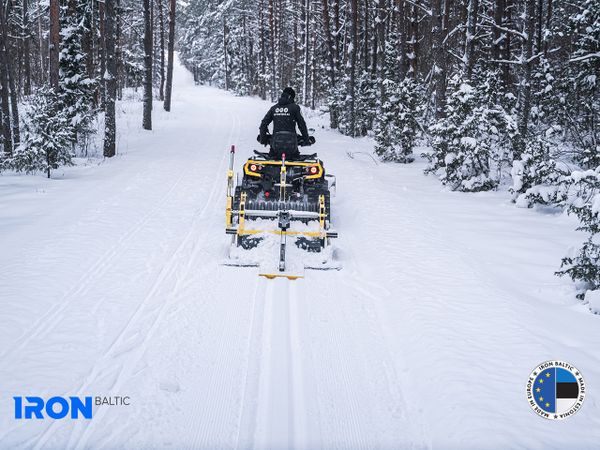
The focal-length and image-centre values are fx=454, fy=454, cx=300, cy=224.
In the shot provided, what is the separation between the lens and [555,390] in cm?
406

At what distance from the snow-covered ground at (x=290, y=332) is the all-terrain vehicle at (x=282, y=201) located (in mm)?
560

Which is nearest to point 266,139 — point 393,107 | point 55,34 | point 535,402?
point 535,402

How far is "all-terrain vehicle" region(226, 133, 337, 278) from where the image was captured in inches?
296

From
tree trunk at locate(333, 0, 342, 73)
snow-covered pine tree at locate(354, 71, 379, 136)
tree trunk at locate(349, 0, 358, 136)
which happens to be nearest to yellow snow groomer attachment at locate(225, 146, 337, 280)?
tree trunk at locate(349, 0, 358, 136)

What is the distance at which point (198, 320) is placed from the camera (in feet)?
17.2

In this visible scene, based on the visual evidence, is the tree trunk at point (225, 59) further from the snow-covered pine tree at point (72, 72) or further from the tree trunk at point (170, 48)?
the snow-covered pine tree at point (72, 72)

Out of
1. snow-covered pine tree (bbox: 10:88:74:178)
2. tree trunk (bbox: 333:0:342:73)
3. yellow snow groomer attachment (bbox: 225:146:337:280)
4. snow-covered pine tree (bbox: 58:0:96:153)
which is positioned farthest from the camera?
tree trunk (bbox: 333:0:342:73)

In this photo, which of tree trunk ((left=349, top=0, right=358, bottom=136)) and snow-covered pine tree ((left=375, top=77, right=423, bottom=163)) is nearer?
snow-covered pine tree ((left=375, top=77, right=423, bottom=163))

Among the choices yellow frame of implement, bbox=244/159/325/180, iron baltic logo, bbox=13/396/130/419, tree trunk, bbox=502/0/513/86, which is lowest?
iron baltic logo, bbox=13/396/130/419

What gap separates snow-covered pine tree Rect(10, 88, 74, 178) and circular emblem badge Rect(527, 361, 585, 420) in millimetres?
12846

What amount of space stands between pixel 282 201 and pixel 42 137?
324 inches

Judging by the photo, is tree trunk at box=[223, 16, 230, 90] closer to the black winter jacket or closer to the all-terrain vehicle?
the all-terrain vehicle

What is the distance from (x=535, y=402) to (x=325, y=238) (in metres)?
4.18

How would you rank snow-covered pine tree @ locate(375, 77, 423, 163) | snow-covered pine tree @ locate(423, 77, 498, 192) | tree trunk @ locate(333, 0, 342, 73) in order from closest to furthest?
snow-covered pine tree @ locate(423, 77, 498, 192) < snow-covered pine tree @ locate(375, 77, 423, 163) < tree trunk @ locate(333, 0, 342, 73)
